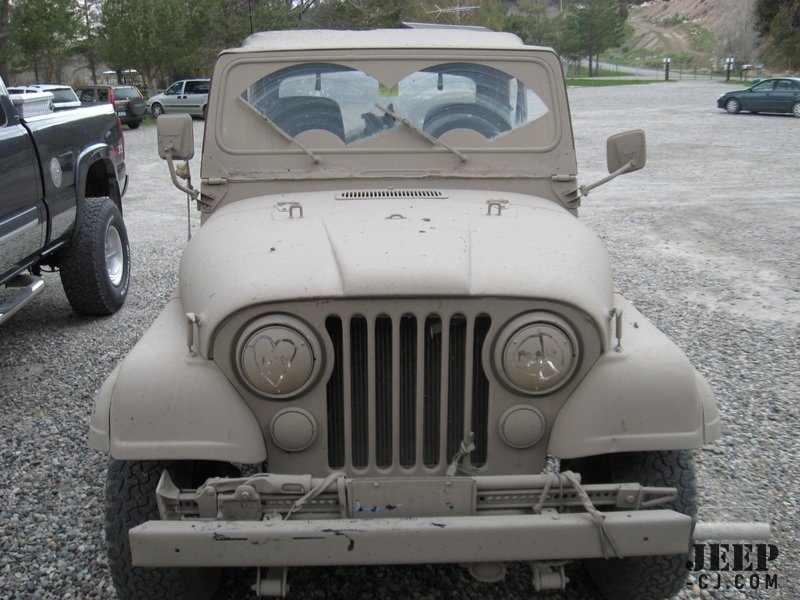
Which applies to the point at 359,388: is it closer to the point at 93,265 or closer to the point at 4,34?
the point at 93,265

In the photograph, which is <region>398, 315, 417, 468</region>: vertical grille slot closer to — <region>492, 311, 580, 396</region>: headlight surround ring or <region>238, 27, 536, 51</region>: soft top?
<region>492, 311, 580, 396</region>: headlight surround ring

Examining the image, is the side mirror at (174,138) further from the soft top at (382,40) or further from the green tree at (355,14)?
the green tree at (355,14)

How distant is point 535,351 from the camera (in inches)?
93.7

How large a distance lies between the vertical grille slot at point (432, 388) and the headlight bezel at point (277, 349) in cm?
31

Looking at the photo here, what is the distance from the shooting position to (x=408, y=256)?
2525mm

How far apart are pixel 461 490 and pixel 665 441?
0.60 m

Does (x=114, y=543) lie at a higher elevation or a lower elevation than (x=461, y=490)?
lower

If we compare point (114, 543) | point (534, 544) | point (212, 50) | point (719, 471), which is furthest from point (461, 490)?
point (212, 50)

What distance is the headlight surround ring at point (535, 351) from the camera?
93.7 inches

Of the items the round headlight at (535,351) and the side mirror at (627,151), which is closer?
the round headlight at (535,351)

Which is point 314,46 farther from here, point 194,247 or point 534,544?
point 534,544

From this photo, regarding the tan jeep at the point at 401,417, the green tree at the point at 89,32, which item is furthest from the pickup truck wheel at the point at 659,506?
the green tree at the point at 89,32

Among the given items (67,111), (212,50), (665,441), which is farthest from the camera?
(212,50)

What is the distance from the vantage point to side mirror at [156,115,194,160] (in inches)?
143
